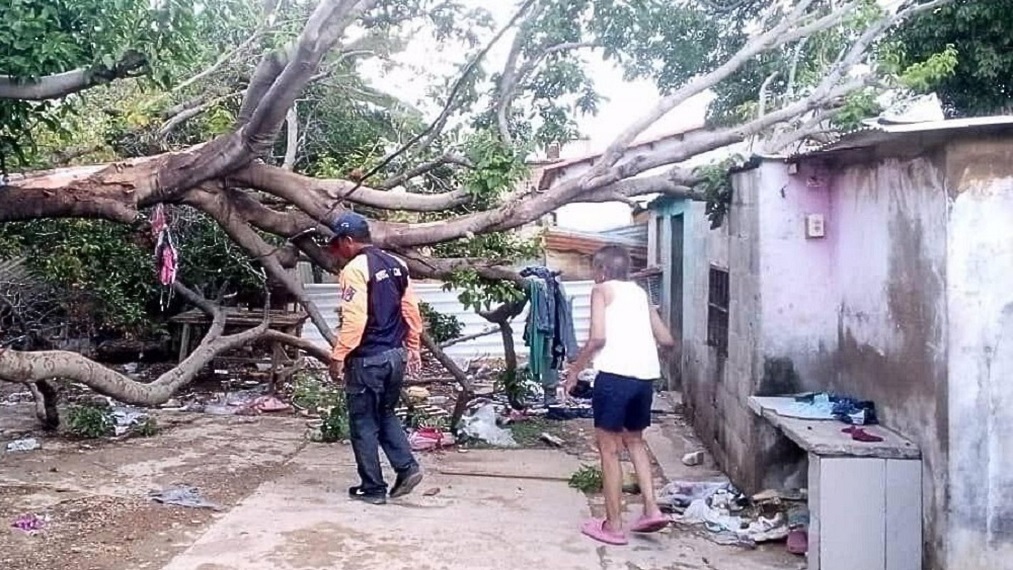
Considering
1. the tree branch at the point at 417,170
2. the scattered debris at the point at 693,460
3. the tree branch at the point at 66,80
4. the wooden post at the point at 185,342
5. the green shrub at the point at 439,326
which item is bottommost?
the scattered debris at the point at 693,460

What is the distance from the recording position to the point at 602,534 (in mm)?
6242

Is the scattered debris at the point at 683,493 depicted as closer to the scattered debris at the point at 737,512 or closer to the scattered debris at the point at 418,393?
the scattered debris at the point at 737,512

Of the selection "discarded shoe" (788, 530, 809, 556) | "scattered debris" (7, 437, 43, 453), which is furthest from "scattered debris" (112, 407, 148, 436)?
"discarded shoe" (788, 530, 809, 556)

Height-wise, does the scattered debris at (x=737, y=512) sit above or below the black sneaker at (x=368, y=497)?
below

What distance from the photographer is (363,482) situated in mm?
7039

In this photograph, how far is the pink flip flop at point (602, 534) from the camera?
6184 millimetres

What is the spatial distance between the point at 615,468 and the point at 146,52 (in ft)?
11.8

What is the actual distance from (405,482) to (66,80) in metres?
3.37

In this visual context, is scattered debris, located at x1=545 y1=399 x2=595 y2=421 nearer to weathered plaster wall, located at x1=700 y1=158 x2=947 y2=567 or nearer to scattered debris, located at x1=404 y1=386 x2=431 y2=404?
scattered debris, located at x1=404 y1=386 x2=431 y2=404

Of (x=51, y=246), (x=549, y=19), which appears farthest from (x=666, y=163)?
(x=51, y=246)

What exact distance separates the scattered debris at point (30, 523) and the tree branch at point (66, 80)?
8.57ft

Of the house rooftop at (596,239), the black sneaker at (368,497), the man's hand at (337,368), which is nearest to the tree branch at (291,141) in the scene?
the man's hand at (337,368)

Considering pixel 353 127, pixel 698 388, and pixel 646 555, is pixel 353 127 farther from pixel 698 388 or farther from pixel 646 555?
pixel 646 555

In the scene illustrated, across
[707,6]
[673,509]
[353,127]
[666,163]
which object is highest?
[707,6]
